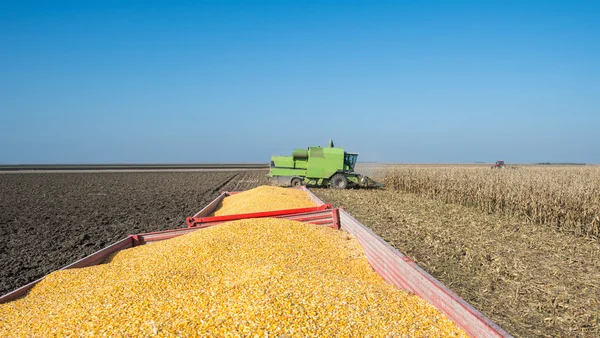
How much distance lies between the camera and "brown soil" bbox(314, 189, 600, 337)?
3256mm

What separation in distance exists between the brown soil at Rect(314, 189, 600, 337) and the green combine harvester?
23.0 feet

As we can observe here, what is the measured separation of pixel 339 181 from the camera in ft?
50.7

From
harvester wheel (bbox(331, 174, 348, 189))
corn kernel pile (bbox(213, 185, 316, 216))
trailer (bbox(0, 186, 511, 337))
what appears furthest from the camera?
harvester wheel (bbox(331, 174, 348, 189))

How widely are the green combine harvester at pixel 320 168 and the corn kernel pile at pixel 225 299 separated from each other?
35.5 feet

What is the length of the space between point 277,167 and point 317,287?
42.7 feet

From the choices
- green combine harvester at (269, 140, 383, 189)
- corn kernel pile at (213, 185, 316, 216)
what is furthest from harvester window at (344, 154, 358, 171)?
corn kernel pile at (213, 185, 316, 216)

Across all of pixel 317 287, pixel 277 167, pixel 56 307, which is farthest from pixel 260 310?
pixel 277 167

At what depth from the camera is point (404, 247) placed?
545 centimetres

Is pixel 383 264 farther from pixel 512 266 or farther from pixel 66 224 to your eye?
pixel 66 224

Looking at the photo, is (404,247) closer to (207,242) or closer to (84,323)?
(207,242)

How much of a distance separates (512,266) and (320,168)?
36.2 ft

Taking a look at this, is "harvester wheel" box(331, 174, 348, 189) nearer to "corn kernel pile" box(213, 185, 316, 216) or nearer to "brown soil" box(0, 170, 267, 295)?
"corn kernel pile" box(213, 185, 316, 216)

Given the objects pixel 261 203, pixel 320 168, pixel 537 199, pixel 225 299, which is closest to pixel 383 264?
pixel 225 299

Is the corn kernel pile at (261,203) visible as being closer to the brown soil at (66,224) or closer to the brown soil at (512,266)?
the brown soil at (66,224)
